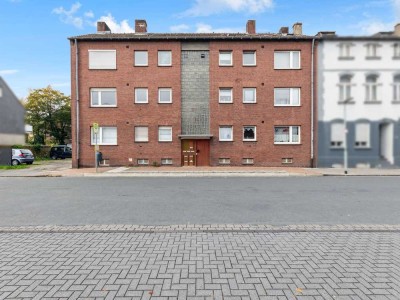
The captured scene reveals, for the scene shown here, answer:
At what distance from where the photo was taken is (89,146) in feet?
70.9

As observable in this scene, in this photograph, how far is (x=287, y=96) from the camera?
21.8 meters

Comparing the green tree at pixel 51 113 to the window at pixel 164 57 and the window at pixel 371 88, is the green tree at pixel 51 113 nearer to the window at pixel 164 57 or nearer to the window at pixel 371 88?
the window at pixel 164 57

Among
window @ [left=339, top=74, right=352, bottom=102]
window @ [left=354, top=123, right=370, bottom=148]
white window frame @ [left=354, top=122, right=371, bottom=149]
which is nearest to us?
window @ [left=339, top=74, right=352, bottom=102]

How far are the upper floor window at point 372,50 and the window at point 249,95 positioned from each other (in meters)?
12.5

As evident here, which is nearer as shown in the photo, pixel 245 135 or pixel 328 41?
pixel 328 41

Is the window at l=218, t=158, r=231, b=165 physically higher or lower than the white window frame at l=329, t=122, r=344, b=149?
lower

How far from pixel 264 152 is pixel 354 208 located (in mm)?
14507

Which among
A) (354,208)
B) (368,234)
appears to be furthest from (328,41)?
(368,234)

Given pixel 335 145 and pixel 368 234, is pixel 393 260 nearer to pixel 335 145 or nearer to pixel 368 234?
pixel 368 234

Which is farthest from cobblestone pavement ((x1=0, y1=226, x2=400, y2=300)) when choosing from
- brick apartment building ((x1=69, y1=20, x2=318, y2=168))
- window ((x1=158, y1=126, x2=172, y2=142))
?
window ((x1=158, y1=126, x2=172, y2=142))

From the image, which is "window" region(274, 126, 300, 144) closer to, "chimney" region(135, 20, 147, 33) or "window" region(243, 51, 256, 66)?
"window" region(243, 51, 256, 66)

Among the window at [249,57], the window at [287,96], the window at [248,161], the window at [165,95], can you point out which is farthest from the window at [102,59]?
the window at [287,96]

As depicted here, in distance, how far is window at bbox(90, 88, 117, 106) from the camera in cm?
2169

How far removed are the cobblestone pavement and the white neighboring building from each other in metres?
6.23
